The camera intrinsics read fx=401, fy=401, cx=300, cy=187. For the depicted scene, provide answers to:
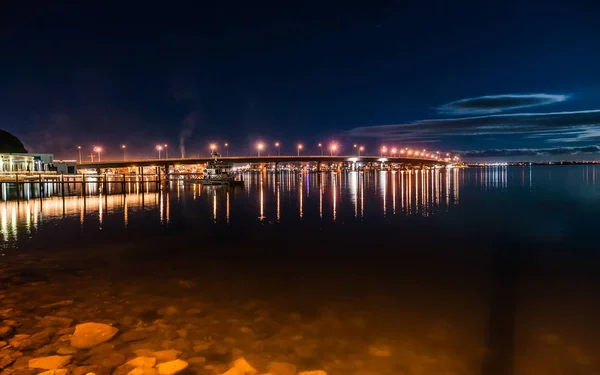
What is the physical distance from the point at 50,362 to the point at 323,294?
7.87 meters

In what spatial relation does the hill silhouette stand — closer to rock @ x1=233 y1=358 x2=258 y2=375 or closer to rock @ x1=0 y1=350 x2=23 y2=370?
rock @ x1=0 y1=350 x2=23 y2=370

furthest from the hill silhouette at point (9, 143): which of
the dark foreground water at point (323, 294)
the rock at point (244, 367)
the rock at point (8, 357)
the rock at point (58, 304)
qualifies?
the rock at point (244, 367)

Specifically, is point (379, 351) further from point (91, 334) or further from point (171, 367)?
point (91, 334)

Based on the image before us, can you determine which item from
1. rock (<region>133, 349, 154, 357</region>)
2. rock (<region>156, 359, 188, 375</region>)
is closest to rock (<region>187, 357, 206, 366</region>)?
rock (<region>156, 359, 188, 375</region>)

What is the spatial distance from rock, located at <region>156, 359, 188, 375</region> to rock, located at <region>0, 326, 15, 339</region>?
14.2ft

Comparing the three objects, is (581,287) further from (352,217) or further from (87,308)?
(352,217)

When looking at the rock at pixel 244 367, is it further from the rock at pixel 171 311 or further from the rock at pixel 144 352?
the rock at pixel 171 311

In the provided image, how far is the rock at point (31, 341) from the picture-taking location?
362 inches

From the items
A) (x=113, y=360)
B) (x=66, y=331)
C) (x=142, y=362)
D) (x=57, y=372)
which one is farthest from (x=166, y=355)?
(x=66, y=331)

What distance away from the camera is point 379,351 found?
9273mm

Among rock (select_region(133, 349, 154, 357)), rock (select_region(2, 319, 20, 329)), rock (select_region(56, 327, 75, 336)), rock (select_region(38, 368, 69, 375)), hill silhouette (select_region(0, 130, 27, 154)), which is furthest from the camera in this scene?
hill silhouette (select_region(0, 130, 27, 154))

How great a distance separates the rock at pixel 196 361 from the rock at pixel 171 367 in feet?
0.41

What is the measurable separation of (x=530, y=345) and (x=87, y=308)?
11994 millimetres

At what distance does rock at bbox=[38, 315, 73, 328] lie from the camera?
10422 millimetres
